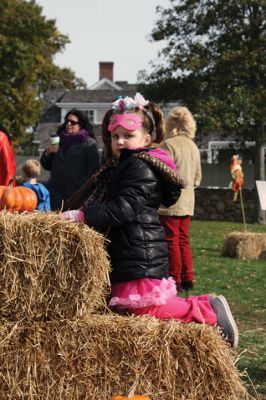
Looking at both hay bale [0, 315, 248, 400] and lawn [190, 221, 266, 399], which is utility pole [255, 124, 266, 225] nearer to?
lawn [190, 221, 266, 399]

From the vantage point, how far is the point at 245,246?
13812 millimetres

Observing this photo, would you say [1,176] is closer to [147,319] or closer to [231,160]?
[147,319]

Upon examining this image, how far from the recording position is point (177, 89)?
3142 cm

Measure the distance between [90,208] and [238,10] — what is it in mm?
27728

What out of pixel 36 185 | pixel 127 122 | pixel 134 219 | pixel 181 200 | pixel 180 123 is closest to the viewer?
pixel 134 219

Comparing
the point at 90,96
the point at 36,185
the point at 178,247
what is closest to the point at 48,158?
A: the point at 36,185

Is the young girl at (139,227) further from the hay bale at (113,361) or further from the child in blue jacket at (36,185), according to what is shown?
the child in blue jacket at (36,185)

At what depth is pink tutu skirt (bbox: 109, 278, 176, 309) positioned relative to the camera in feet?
15.0

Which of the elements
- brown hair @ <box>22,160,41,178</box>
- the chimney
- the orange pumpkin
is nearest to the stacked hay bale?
the orange pumpkin

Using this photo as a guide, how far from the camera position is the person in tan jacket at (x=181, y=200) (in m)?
8.52

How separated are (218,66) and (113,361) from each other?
27.0 metres

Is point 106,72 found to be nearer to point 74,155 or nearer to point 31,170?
point 31,170

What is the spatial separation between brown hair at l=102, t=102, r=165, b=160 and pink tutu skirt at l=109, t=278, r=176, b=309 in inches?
37.3

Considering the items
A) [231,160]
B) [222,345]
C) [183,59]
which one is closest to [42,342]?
[222,345]
